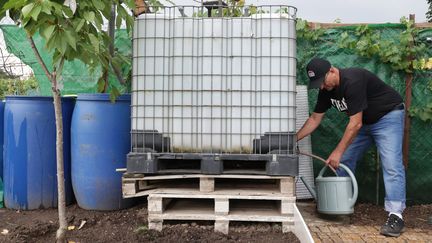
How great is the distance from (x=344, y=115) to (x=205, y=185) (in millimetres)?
2060

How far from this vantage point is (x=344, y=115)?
4941mm

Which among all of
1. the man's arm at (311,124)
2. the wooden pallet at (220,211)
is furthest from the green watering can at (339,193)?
the wooden pallet at (220,211)

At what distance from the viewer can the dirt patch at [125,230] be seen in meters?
3.48

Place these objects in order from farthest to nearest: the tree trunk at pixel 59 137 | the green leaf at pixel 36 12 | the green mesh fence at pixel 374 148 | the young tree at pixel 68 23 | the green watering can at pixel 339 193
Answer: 1. the green mesh fence at pixel 374 148
2. the green watering can at pixel 339 193
3. the tree trunk at pixel 59 137
4. the young tree at pixel 68 23
5. the green leaf at pixel 36 12

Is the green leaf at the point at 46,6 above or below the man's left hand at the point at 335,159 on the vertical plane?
above

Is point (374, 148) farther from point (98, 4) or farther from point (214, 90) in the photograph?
point (98, 4)

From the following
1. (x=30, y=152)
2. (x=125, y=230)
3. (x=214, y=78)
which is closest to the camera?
(x=214, y=78)

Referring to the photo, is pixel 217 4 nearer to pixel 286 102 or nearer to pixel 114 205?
pixel 286 102

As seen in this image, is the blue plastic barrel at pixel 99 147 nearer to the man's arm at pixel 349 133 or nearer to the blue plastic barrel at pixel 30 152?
the blue plastic barrel at pixel 30 152

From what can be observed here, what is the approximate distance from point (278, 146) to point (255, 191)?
0.45 m

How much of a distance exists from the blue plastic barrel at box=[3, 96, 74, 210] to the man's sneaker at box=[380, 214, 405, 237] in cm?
310

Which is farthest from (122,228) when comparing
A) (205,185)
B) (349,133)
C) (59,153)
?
(349,133)

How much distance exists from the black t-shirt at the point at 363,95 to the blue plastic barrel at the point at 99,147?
193cm

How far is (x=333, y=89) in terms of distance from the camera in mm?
4164
